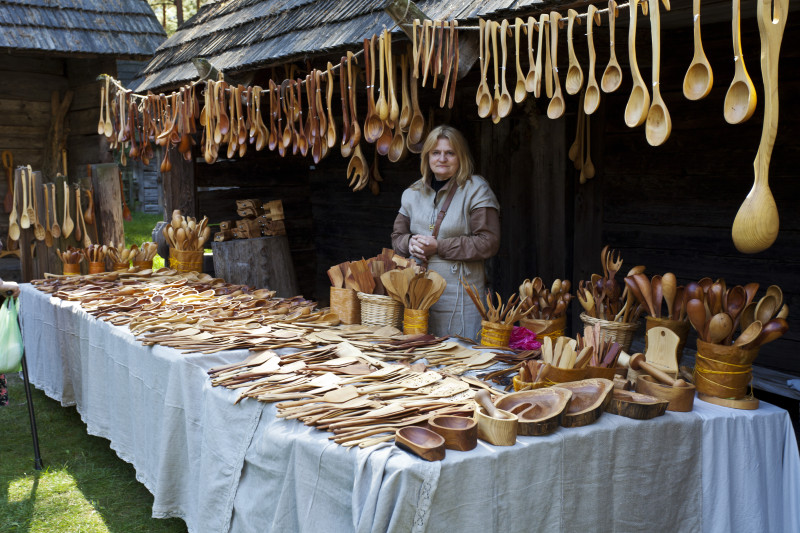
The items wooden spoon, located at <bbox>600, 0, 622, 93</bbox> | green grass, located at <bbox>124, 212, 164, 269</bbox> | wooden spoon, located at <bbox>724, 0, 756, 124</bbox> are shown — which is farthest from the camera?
green grass, located at <bbox>124, 212, 164, 269</bbox>

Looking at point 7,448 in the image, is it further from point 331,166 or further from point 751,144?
point 751,144

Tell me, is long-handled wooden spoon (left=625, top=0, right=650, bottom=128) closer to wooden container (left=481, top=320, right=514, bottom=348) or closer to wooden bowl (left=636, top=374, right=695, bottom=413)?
wooden bowl (left=636, top=374, right=695, bottom=413)

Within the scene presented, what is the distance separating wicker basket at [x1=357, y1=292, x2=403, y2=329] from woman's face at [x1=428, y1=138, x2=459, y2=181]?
0.68 metres

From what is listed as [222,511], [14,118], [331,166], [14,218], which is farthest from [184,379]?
[14,118]

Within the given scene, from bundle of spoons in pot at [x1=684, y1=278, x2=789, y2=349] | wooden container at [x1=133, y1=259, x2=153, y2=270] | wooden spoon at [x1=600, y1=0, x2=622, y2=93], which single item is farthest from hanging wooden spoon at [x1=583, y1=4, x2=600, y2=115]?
wooden container at [x1=133, y1=259, x2=153, y2=270]

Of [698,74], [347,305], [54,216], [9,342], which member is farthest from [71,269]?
[698,74]

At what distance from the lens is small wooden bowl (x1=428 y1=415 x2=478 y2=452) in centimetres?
187

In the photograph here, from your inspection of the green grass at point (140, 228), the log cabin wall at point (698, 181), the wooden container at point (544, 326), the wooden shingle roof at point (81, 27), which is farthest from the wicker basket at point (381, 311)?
the green grass at point (140, 228)

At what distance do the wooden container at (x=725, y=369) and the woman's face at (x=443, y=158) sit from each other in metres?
1.54

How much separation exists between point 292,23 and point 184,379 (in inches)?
107

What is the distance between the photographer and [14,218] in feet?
19.1

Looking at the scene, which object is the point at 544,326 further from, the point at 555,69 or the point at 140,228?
the point at 140,228

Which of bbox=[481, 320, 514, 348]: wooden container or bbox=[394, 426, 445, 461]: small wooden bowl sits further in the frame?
bbox=[481, 320, 514, 348]: wooden container

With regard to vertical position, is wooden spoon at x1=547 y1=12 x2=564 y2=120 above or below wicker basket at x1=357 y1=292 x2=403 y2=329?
above
